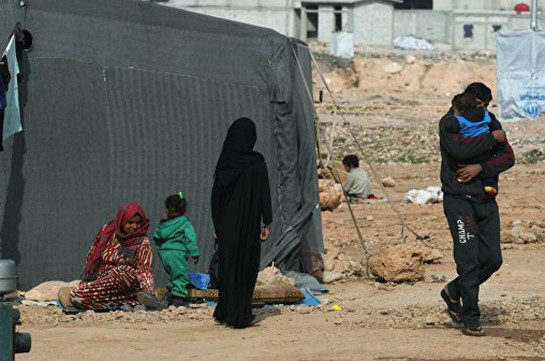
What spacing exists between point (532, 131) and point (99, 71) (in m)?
18.0

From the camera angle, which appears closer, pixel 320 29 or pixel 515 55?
pixel 515 55

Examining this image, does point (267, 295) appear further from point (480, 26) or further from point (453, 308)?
point (480, 26)

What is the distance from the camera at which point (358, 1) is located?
5625 centimetres

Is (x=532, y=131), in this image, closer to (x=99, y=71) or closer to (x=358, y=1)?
(x=99, y=71)

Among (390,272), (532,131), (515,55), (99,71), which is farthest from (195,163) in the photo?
(532,131)

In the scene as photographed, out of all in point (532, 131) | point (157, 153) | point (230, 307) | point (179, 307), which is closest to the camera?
point (230, 307)

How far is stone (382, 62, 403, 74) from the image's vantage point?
45.4 metres

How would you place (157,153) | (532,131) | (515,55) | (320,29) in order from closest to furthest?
(157,153)
(515,55)
(532,131)
(320,29)

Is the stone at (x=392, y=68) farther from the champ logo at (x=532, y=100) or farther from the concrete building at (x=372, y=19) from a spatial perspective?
the champ logo at (x=532, y=100)

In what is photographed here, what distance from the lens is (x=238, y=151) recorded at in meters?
8.16

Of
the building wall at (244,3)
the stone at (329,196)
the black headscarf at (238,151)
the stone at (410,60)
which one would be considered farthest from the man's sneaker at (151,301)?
the building wall at (244,3)

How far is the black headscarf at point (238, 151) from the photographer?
8156 mm

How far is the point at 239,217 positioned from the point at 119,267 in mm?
1070

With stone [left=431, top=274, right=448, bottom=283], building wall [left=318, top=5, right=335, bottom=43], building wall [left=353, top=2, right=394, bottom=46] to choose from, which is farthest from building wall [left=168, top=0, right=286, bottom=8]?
stone [left=431, top=274, right=448, bottom=283]
